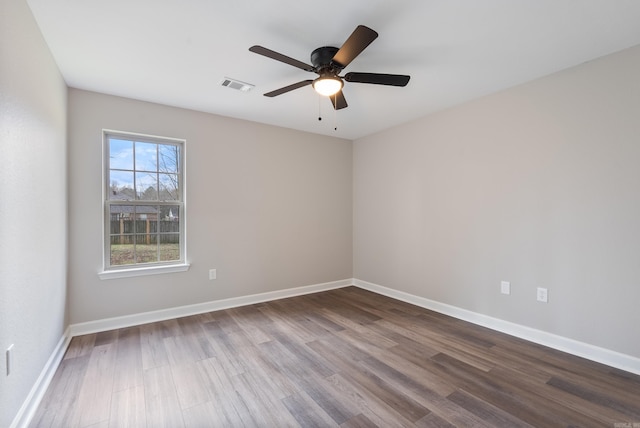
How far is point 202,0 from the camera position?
5.73ft

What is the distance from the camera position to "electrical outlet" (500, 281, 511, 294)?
9.71 feet

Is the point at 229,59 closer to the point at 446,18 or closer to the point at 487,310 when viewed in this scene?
the point at 446,18

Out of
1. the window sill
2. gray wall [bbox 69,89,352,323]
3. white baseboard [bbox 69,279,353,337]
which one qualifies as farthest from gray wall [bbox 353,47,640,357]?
the window sill

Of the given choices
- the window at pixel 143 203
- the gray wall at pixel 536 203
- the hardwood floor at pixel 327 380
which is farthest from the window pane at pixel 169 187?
the gray wall at pixel 536 203

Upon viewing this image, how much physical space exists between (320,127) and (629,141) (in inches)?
125

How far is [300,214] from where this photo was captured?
440cm

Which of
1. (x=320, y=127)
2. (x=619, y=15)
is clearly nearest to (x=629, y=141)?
(x=619, y=15)

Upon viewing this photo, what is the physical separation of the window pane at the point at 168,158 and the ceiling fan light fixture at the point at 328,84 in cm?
218

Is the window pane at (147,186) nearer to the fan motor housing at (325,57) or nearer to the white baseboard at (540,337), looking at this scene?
the fan motor housing at (325,57)

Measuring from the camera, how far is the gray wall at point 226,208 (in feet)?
9.73

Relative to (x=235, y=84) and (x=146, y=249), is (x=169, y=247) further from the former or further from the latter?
(x=235, y=84)

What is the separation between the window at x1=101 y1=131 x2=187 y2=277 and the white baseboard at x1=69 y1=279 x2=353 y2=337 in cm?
51

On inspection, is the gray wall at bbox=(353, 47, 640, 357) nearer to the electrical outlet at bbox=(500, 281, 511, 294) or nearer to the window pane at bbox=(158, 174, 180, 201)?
the electrical outlet at bbox=(500, 281, 511, 294)

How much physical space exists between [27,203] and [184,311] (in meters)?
2.10
